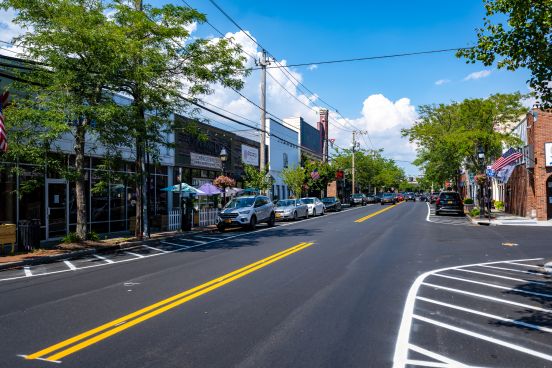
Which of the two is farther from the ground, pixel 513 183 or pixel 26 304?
pixel 513 183

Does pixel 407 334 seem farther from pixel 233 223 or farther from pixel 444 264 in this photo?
pixel 233 223

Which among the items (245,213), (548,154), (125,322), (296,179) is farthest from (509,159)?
(125,322)

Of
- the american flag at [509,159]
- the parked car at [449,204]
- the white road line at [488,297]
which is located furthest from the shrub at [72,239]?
the american flag at [509,159]

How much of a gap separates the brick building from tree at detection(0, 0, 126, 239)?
2310cm

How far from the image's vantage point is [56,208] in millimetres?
18781

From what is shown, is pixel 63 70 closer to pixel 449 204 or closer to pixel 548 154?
pixel 548 154

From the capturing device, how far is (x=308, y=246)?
50.8ft

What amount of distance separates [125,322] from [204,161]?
2463 centimetres

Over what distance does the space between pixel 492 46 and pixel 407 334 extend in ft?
17.4

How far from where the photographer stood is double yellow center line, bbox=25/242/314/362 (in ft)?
16.9

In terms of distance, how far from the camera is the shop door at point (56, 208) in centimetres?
1834

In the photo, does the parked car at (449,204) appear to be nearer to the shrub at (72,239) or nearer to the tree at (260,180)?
the tree at (260,180)

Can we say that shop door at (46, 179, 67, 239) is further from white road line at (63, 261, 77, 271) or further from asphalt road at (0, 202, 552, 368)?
asphalt road at (0, 202, 552, 368)

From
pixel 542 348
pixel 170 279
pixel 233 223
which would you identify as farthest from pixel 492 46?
pixel 233 223
